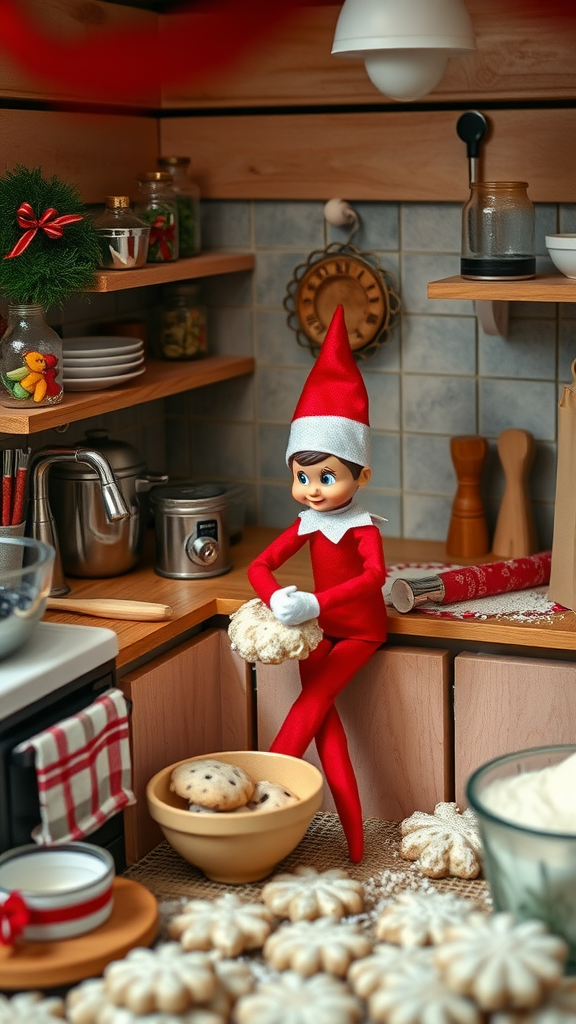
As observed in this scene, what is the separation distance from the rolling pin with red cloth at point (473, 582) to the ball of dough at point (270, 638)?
0.21 m

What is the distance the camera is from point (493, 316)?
7.63ft

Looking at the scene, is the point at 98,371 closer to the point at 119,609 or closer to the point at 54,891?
the point at 119,609

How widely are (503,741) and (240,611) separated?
18.0 inches

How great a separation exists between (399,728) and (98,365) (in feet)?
2.49

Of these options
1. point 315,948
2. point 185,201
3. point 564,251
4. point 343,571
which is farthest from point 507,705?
point 185,201

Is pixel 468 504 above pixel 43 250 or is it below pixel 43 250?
below

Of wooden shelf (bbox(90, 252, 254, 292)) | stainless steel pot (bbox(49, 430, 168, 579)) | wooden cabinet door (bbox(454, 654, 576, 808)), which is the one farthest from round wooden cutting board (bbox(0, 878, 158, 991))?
wooden shelf (bbox(90, 252, 254, 292))

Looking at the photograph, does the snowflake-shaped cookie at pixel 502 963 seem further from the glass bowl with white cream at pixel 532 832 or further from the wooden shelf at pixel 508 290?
the wooden shelf at pixel 508 290

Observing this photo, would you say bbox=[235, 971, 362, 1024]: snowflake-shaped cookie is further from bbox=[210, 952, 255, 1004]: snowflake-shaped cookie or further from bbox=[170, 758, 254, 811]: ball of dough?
bbox=[170, 758, 254, 811]: ball of dough

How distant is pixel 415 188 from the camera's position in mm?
2426

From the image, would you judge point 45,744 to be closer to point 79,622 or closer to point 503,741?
point 79,622

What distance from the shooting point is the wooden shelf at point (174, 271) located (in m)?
2.12

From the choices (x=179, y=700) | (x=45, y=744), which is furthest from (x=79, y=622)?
(x=45, y=744)

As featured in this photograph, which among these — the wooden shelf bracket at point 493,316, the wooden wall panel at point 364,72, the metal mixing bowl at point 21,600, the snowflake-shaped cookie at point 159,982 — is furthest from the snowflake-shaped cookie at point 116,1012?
the wooden wall panel at point 364,72
